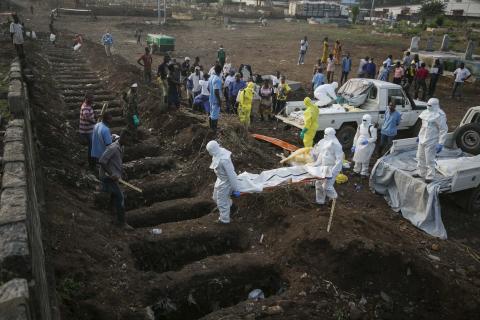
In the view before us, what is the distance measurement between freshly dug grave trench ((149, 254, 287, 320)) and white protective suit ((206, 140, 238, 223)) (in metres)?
0.91

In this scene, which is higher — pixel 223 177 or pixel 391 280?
pixel 223 177

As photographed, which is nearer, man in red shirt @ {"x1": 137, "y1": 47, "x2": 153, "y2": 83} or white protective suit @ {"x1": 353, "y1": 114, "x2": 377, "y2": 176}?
white protective suit @ {"x1": 353, "y1": 114, "x2": 377, "y2": 176}

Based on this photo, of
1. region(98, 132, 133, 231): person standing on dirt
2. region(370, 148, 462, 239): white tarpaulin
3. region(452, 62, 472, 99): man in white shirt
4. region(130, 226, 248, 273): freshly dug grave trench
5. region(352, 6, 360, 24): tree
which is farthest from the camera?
region(352, 6, 360, 24): tree

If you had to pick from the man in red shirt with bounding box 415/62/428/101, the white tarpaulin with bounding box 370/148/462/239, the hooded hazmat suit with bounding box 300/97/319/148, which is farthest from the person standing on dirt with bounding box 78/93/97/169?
the man in red shirt with bounding box 415/62/428/101

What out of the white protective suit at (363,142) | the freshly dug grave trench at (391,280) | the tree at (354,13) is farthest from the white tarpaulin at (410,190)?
the tree at (354,13)

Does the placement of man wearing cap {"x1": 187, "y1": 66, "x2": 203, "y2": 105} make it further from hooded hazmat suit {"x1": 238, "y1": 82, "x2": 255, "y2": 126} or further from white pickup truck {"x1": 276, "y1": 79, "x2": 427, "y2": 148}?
white pickup truck {"x1": 276, "y1": 79, "x2": 427, "y2": 148}

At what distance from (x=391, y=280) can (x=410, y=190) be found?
2.86 m

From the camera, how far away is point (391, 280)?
578 cm

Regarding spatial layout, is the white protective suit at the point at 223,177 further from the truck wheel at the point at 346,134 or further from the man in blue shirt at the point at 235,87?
the man in blue shirt at the point at 235,87

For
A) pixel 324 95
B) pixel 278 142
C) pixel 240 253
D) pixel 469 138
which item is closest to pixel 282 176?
pixel 240 253

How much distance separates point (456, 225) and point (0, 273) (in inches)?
323

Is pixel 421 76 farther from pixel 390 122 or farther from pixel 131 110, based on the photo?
pixel 131 110

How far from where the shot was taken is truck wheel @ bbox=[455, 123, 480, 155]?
929cm

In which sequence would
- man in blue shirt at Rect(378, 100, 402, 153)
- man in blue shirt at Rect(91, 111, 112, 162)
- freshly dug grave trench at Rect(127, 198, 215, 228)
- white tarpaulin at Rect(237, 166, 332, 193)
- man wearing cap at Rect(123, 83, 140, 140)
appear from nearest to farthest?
1. man in blue shirt at Rect(91, 111, 112, 162)
2. white tarpaulin at Rect(237, 166, 332, 193)
3. freshly dug grave trench at Rect(127, 198, 215, 228)
4. man wearing cap at Rect(123, 83, 140, 140)
5. man in blue shirt at Rect(378, 100, 402, 153)
